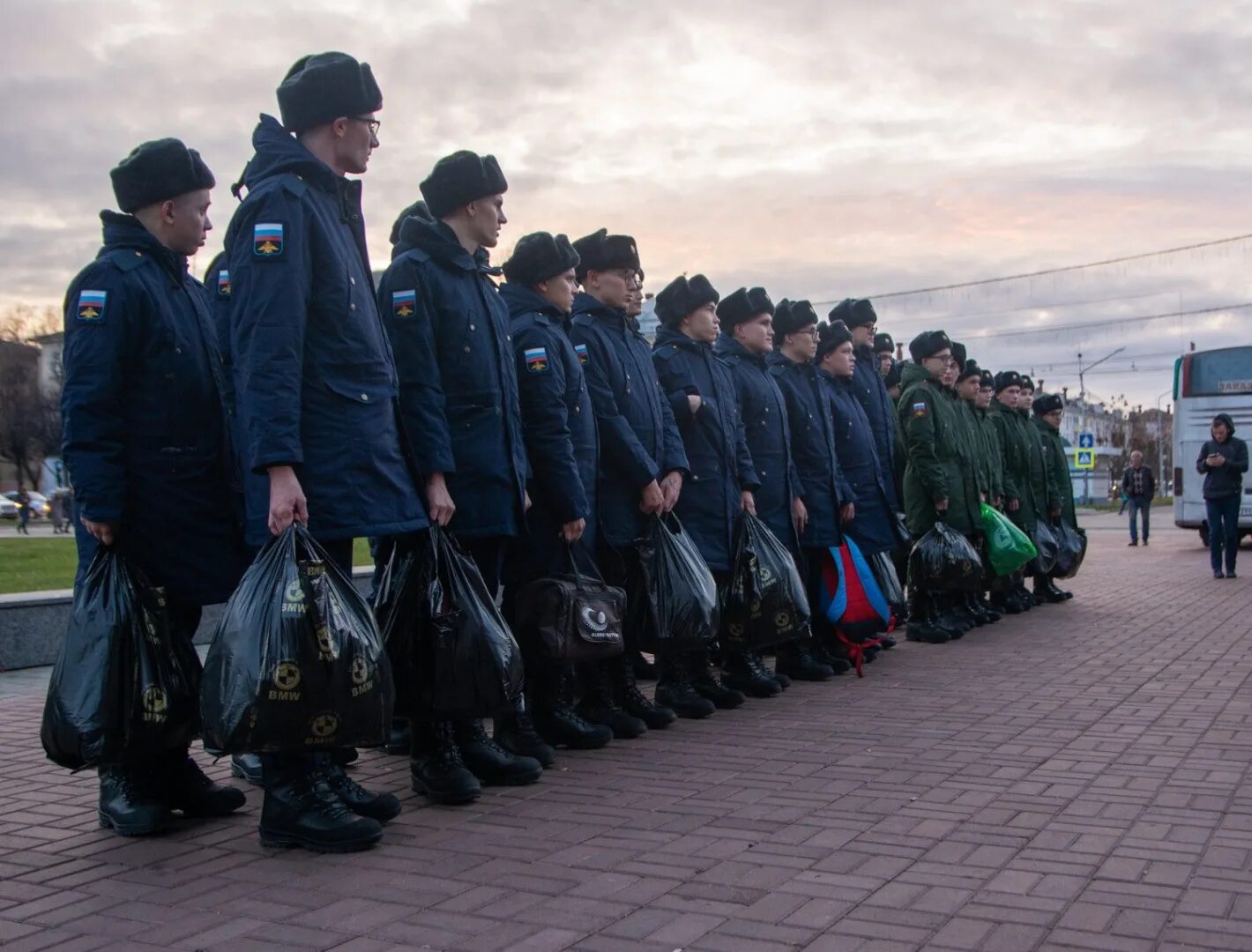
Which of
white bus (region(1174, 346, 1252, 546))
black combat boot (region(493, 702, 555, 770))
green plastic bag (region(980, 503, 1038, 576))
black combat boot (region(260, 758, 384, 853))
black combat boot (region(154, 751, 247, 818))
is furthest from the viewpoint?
white bus (region(1174, 346, 1252, 546))

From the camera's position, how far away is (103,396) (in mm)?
4516

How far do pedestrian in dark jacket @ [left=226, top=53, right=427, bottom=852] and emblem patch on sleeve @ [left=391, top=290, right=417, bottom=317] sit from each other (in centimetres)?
39

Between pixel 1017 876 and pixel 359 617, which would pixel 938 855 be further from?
pixel 359 617

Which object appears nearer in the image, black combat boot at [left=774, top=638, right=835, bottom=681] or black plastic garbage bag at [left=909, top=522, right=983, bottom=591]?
black combat boot at [left=774, top=638, right=835, bottom=681]

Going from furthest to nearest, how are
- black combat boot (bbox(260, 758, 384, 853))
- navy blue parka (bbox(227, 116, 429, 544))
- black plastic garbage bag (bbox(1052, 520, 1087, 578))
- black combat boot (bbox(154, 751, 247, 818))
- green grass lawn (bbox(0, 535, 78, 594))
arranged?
black plastic garbage bag (bbox(1052, 520, 1087, 578)) → green grass lawn (bbox(0, 535, 78, 594)) → black combat boot (bbox(154, 751, 247, 818)) → navy blue parka (bbox(227, 116, 429, 544)) → black combat boot (bbox(260, 758, 384, 853))

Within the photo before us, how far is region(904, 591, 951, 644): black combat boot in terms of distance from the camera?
33.0 feet

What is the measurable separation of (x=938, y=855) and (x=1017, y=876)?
30 centimetres

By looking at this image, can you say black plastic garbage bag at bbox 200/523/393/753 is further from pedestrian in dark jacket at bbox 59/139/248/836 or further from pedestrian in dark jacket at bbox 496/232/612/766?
pedestrian in dark jacket at bbox 496/232/612/766

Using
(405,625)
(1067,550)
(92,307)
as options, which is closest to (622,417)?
(405,625)

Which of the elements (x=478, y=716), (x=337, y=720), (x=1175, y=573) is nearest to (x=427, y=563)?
(x=478, y=716)

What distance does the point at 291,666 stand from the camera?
4.07 metres

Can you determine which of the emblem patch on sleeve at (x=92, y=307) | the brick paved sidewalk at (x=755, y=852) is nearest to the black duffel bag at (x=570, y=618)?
the brick paved sidewalk at (x=755, y=852)

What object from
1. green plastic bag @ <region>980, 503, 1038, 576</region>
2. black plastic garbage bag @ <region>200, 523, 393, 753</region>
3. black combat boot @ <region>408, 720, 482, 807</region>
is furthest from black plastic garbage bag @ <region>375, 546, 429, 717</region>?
green plastic bag @ <region>980, 503, 1038, 576</region>

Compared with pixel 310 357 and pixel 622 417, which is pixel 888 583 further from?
pixel 310 357
